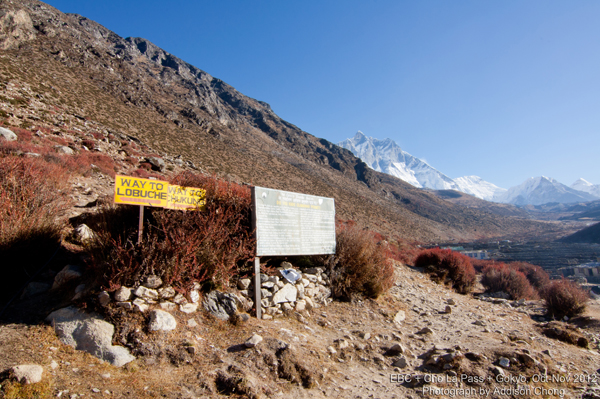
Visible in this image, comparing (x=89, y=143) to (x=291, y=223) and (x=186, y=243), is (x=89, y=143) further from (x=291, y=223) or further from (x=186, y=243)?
(x=291, y=223)

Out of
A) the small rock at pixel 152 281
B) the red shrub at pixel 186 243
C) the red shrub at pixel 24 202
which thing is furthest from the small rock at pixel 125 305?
the red shrub at pixel 24 202

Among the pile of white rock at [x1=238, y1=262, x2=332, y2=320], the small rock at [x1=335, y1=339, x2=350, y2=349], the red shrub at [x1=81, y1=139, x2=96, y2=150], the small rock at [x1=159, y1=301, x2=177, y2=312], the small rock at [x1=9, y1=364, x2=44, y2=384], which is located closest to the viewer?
the small rock at [x1=9, y1=364, x2=44, y2=384]

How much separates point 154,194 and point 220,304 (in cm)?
229

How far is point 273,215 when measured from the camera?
5727mm

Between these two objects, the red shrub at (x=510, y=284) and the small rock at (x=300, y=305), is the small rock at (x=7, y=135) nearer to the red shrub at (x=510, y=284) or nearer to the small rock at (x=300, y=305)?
the small rock at (x=300, y=305)

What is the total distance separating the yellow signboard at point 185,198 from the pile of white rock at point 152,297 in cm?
147

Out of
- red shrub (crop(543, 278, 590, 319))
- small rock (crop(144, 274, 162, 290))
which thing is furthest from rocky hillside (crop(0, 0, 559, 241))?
red shrub (crop(543, 278, 590, 319))

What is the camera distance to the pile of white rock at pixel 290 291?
17.4 ft

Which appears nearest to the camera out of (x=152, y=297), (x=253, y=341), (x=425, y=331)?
(x=253, y=341)

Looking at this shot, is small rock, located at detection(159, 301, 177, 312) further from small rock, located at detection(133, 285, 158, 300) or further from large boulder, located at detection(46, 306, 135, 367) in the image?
large boulder, located at detection(46, 306, 135, 367)

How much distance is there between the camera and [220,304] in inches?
184

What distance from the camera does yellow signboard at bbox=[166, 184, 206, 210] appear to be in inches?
199

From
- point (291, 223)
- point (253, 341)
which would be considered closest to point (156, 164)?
point (291, 223)

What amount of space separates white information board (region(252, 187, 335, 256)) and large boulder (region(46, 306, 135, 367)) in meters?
2.53
